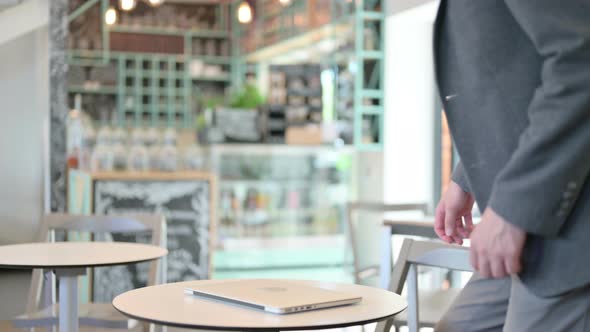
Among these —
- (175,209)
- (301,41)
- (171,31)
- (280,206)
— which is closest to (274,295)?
(175,209)

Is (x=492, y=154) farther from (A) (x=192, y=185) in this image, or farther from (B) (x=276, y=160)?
(B) (x=276, y=160)

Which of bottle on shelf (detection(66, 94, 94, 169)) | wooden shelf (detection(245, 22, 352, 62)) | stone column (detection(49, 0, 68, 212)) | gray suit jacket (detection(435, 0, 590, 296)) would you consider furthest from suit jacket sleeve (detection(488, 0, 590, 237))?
wooden shelf (detection(245, 22, 352, 62))

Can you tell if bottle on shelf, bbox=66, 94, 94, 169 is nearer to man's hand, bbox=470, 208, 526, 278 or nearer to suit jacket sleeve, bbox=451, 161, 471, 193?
suit jacket sleeve, bbox=451, 161, 471, 193

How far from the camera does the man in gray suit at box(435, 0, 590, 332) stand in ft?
4.13

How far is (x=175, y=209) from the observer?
5332 millimetres

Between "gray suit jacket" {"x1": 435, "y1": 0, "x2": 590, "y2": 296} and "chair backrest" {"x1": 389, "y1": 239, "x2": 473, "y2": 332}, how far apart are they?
76 centimetres

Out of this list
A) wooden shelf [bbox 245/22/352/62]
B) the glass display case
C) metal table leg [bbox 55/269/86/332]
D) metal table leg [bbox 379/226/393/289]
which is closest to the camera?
metal table leg [bbox 55/269/86/332]

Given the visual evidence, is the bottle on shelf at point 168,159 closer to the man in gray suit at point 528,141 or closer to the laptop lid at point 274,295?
the laptop lid at point 274,295

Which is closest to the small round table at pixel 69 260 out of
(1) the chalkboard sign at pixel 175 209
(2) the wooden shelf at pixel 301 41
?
(1) the chalkboard sign at pixel 175 209

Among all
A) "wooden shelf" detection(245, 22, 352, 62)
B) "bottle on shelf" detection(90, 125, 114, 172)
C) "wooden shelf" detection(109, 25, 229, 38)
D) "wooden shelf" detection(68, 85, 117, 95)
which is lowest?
"bottle on shelf" detection(90, 125, 114, 172)

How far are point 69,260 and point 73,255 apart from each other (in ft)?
0.46

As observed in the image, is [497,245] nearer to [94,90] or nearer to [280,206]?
[280,206]

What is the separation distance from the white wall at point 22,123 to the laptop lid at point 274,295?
16.7 ft

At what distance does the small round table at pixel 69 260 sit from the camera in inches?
95.8
